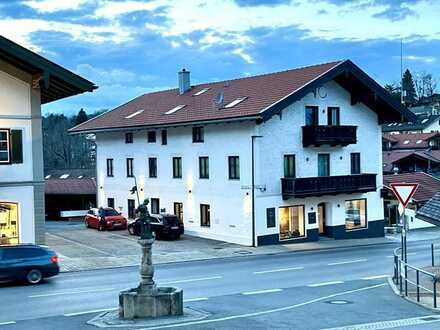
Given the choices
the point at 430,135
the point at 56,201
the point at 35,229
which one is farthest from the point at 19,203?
the point at 430,135

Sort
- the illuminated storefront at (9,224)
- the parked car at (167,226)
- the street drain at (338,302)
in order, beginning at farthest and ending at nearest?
the parked car at (167,226), the illuminated storefront at (9,224), the street drain at (338,302)

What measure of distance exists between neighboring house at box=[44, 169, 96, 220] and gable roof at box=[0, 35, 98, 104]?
2568 cm

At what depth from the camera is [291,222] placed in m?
40.7

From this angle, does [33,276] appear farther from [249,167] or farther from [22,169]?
[249,167]

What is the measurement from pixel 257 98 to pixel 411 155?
33021 millimetres

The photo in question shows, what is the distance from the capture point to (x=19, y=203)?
97.7 ft

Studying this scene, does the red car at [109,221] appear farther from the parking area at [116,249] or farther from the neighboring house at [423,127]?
the neighboring house at [423,127]

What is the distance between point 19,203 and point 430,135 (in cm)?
6525

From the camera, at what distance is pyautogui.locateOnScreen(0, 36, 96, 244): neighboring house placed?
2942 cm

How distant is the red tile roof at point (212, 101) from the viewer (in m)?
39.4

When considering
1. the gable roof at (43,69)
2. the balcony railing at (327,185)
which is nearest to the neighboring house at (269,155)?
the balcony railing at (327,185)

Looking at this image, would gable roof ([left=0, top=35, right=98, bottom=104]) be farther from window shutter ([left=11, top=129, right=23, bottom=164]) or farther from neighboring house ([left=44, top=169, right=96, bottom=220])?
neighboring house ([left=44, top=169, right=96, bottom=220])

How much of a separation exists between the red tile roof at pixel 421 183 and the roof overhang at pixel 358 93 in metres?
7.70

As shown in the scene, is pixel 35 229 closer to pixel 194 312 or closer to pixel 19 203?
pixel 19 203
